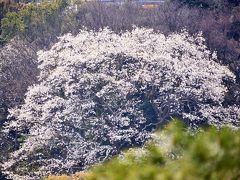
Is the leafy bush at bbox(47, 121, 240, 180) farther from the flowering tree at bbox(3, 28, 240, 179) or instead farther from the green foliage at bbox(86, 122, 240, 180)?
the flowering tree at bbox(3, 28, 240, 179)

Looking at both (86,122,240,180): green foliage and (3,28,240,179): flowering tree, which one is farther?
(3,28,240,179): flowering tree

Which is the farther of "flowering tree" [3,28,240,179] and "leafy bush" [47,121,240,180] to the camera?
"flowering tree" [3,28,240,179]

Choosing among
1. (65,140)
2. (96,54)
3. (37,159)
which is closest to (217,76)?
(96,54)

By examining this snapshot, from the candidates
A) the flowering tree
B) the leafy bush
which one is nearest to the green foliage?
the leafy bush

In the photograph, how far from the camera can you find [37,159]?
13.2 metres

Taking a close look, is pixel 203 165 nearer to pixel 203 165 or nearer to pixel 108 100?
pixel 203 165

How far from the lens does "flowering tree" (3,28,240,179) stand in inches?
485

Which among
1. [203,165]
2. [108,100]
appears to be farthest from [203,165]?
[108,100]

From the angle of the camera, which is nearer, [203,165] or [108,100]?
[203,165]

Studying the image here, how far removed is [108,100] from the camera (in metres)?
12.6

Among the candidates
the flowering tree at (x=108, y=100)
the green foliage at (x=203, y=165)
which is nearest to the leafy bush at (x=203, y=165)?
the green foliage at (x=203, y=165)

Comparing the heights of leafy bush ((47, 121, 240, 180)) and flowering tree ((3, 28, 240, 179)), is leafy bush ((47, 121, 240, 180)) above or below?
above

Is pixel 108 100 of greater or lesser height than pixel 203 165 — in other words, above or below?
below

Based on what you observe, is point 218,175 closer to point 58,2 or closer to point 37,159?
point 37,159
